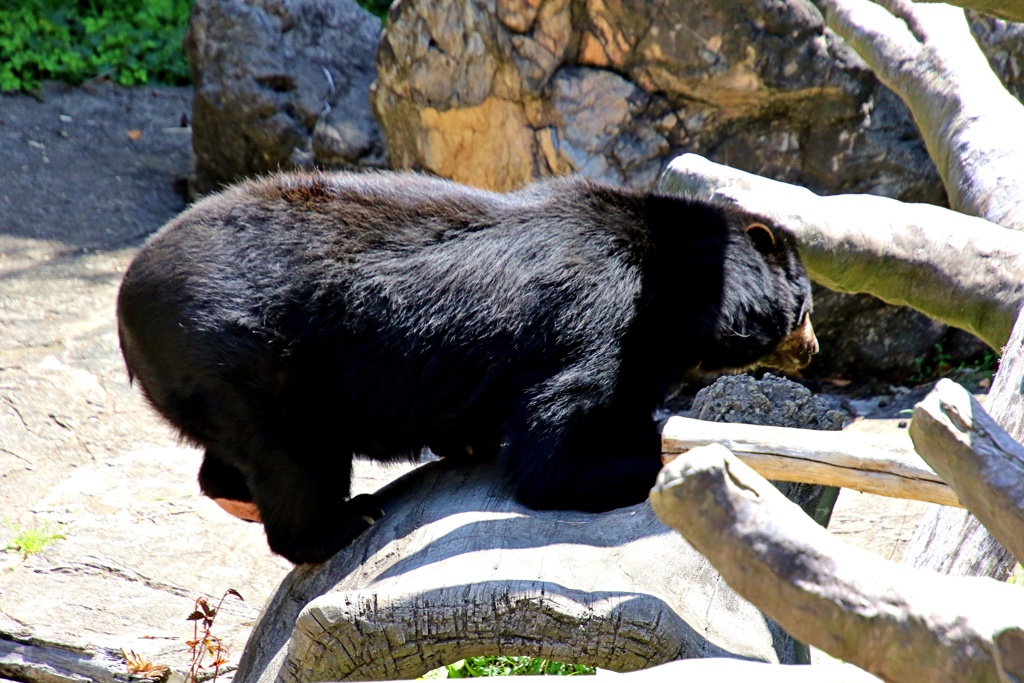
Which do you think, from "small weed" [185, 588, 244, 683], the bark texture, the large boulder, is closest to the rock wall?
the large boulder

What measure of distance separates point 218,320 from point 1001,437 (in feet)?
7.30

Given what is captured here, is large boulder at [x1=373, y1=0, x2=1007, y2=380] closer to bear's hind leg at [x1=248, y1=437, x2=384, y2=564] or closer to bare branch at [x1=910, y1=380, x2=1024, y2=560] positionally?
bear's hind leg at [x1=248, y1=437, x2=384, y2=564]

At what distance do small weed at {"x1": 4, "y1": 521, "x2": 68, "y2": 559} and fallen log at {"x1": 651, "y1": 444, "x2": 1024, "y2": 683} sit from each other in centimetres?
345

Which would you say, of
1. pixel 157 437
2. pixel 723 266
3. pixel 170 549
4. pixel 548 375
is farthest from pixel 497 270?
pixel 157 437

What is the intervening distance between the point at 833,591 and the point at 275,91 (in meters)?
6.85

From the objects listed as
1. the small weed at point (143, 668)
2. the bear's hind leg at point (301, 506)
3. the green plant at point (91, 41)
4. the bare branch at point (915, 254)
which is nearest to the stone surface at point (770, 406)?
the bare branch at point (915, 254)

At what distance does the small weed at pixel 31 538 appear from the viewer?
155 inches

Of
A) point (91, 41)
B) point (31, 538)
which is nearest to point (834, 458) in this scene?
point (31, 538)

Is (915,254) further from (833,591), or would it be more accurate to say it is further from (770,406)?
(833,591)

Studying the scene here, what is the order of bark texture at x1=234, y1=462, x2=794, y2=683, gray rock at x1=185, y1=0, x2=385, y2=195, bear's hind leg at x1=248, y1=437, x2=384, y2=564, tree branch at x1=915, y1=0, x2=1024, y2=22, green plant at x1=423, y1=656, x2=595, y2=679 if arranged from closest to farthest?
tree branch at x1=915, y1=0, x2=1024, y2=22
bark texture at x1=234, y1=462, x2=794, y2=683
bear's hind leg at x1=248, y1=437, x2=384, y2=564
green plant at x1=423, y1=656, x2=595, y2=679
gray rock at x1=185, y1=0, x2=385, y2=195

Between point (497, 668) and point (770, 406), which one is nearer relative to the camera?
point (770, 406)

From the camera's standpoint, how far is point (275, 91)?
24.2ft

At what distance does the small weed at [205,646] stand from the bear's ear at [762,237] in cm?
215

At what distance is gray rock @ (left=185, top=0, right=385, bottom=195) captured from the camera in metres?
7.16
